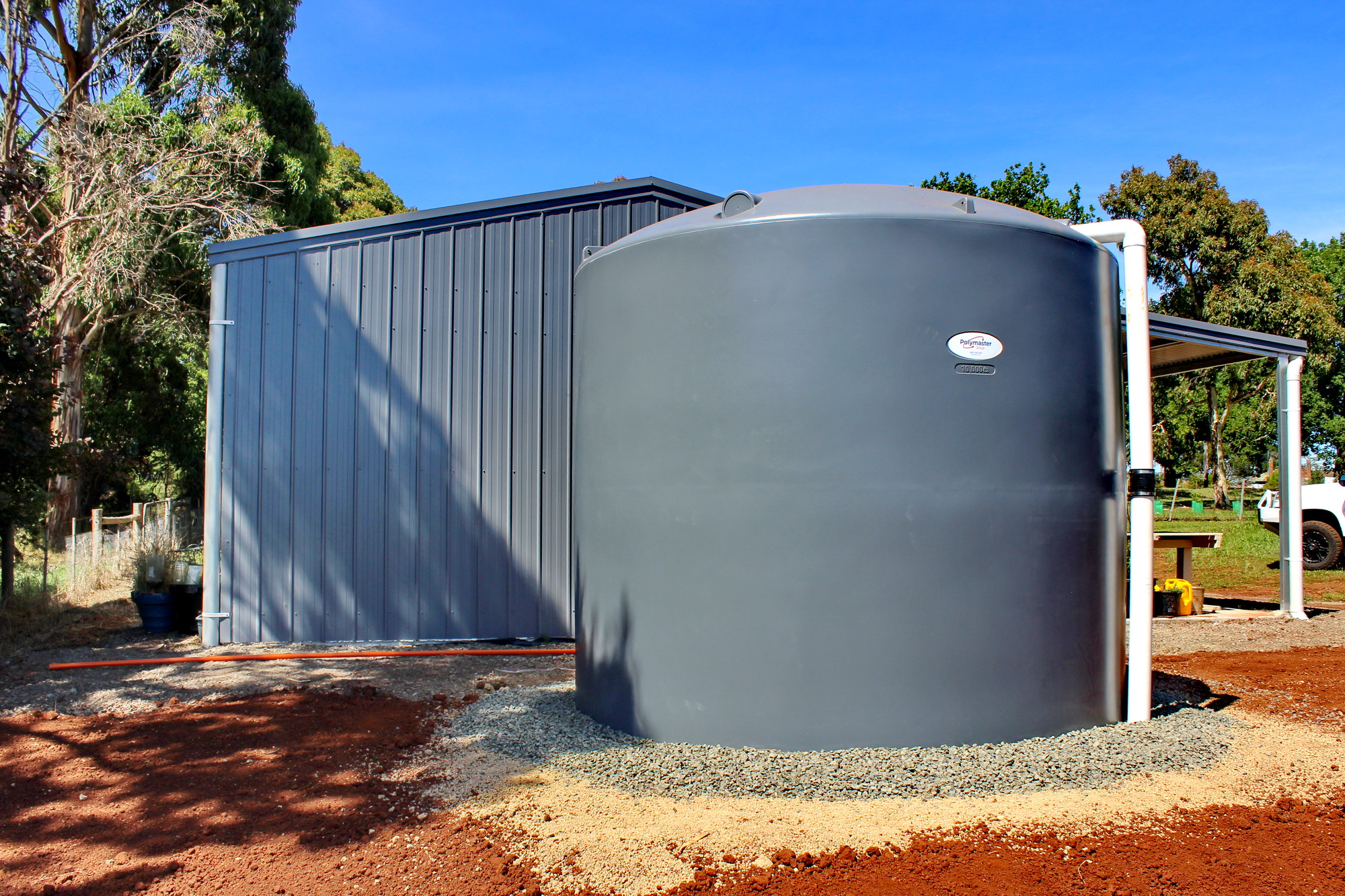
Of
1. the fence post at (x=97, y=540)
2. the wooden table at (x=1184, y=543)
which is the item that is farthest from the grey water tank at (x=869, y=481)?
the fence post at (x=97, y=540)

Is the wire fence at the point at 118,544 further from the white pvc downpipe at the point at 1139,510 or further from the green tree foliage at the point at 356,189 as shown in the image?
the green tree foliage at the point at 356,189

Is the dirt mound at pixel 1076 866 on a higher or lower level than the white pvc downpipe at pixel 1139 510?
lower

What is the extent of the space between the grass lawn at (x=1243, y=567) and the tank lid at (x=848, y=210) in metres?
9.71

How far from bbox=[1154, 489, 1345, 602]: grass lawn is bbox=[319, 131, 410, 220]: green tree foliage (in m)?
21.7

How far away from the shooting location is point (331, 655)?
24.5 ft

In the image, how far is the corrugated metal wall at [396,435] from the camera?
815 centimetres

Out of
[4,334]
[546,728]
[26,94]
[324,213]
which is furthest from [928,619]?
[26,94]

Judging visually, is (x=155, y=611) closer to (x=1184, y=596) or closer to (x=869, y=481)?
(x=869, y=481)

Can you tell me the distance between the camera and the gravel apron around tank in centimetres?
392

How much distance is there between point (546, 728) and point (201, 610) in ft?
16.2

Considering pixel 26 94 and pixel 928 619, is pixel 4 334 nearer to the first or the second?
pixel 928 619

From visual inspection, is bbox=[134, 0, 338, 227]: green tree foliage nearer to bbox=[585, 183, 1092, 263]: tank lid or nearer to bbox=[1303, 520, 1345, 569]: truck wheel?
bbox=[585, 183, 1092, 263]: tank lid

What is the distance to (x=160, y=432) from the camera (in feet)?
68.2

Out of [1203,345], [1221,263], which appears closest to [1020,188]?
[1221,263]
